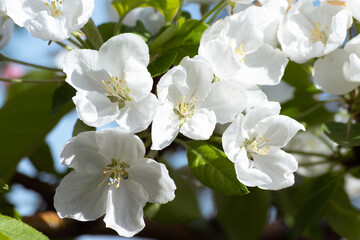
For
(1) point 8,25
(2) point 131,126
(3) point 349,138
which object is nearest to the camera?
(2) point 131,126

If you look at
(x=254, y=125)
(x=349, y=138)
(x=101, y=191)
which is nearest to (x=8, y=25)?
(x=101, y=191)

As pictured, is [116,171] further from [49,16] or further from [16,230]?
[49,16]

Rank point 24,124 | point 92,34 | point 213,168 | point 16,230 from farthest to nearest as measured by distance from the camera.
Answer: point 24,124 → point 92,34 → point 213,168 → point 16,230

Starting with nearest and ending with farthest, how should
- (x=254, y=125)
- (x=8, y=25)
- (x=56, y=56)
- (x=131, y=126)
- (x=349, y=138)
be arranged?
(x=131, y=126) < (x=254, y=125) < (x=349, y=138) < (x=8, y=25) < (x=56, y=56)

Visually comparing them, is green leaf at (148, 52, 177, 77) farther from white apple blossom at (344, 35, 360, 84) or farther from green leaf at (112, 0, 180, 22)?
white apple blossom at (344, 35, 360, 84)

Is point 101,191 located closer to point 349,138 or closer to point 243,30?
point 243,30

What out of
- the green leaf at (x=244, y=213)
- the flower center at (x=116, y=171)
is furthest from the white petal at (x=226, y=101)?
the green leaf at (x=244, y=213)

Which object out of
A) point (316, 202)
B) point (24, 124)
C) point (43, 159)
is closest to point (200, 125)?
point (316, 202)
